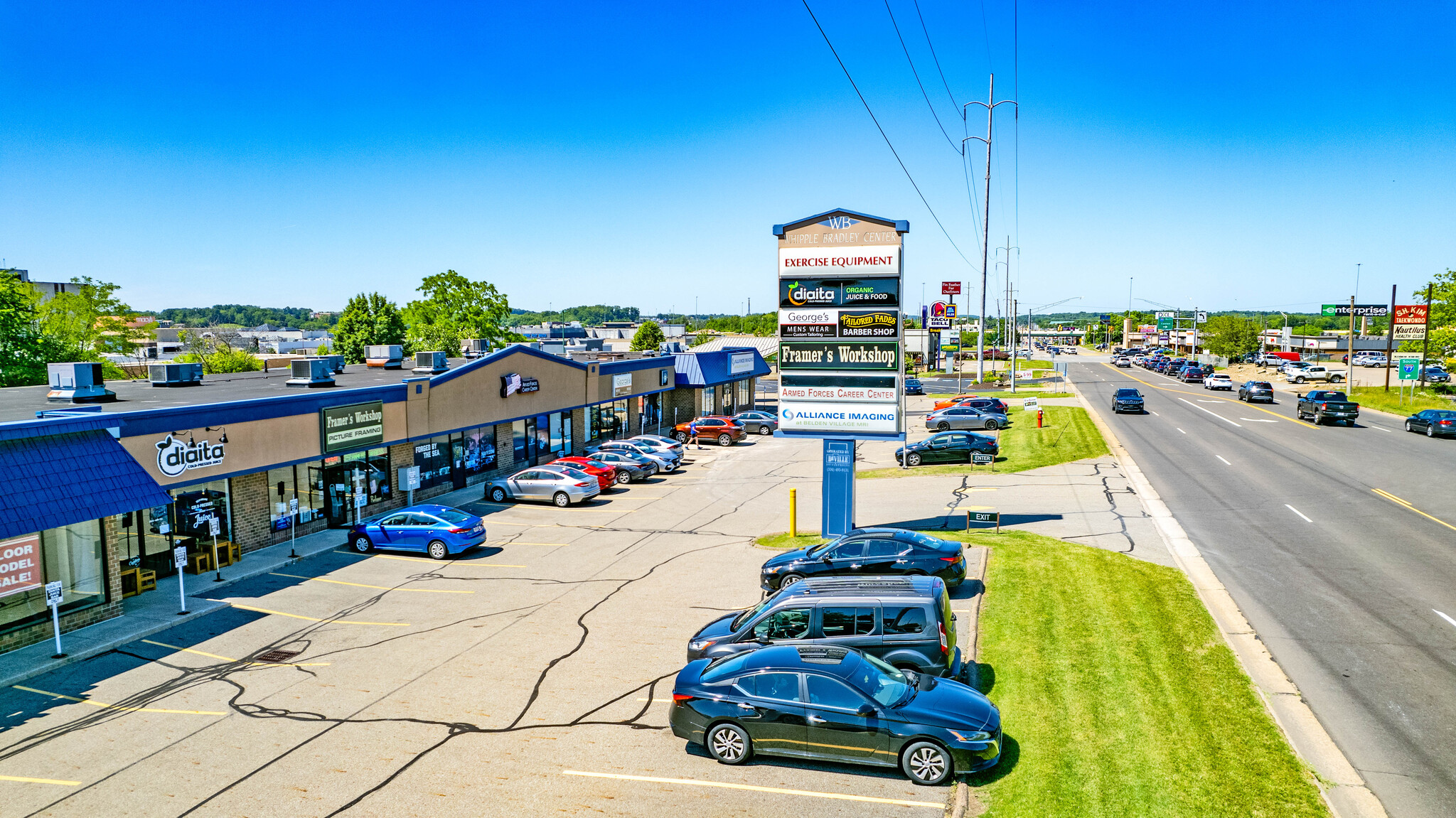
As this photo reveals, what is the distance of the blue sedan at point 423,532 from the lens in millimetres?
22094

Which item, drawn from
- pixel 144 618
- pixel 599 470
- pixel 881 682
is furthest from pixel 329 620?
pixel 599 470

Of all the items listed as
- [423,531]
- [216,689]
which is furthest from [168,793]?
[423,531]

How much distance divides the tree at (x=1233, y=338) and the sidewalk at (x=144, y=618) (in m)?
134

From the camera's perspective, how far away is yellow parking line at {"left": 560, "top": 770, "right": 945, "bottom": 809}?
30.1 feet

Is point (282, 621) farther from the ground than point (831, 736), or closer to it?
closer to it

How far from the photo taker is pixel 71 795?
10.1 m

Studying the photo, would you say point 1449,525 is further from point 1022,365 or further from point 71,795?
point 1022,365

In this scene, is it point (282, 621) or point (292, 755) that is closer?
point (292, 755)

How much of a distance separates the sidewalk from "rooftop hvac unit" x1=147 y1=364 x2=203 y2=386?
9.63 meters

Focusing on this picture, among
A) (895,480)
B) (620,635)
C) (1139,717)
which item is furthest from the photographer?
(895,480)

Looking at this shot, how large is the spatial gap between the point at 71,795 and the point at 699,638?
27.8ft

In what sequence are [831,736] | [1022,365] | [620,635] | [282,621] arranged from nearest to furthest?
[831,736], [620,635], [282,621], [1022,365]

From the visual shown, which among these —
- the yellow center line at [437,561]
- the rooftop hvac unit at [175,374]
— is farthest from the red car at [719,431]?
the rooftop hvac unit at [175,374]

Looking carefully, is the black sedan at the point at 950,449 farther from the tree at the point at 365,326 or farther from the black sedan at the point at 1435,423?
the tree at the point at 365,326
